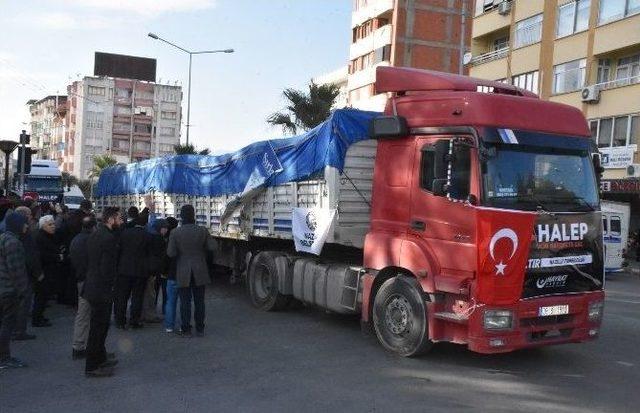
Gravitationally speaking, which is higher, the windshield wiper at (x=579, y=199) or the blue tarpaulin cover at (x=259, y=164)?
the blue tarpaulin cover at (x=259, y=164)

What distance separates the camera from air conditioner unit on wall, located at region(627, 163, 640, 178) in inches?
996

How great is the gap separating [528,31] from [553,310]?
28553 millimetres

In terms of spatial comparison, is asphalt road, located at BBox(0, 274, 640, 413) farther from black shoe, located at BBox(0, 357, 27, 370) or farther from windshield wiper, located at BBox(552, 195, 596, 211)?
windshield wiper, located at BBox(552, 195, 596, 211)

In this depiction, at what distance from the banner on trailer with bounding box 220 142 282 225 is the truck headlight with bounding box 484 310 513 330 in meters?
4.61

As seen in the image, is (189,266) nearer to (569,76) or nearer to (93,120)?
(569,76)

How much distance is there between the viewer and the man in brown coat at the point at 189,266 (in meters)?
8.36

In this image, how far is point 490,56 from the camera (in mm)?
35250

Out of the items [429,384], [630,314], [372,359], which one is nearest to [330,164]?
[372,359]

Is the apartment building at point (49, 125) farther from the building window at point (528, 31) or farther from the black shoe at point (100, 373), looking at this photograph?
the black shoe at point (100, 373)

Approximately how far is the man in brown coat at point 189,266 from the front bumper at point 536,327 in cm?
365

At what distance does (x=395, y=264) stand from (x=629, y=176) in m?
21.7

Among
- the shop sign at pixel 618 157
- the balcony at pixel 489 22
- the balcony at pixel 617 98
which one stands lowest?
the shop sign at pixel 618 157

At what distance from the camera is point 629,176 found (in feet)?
84.1

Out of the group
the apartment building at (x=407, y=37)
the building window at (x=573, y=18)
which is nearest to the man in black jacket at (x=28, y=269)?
the building window at (x=573, y=18)
